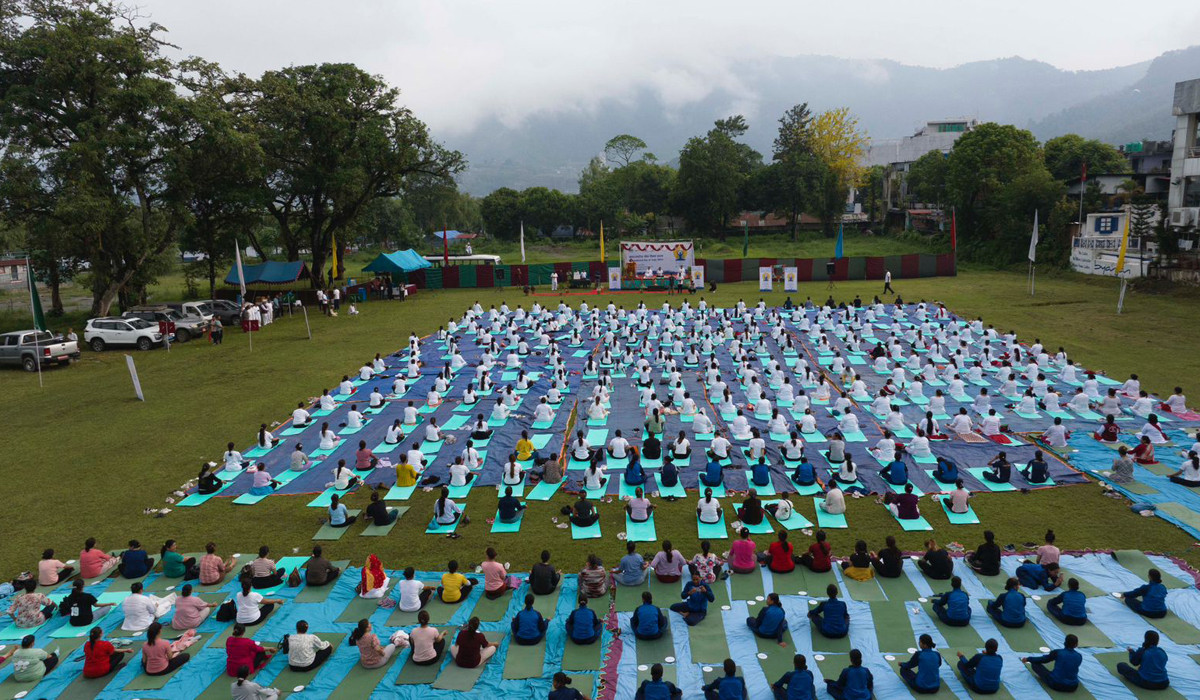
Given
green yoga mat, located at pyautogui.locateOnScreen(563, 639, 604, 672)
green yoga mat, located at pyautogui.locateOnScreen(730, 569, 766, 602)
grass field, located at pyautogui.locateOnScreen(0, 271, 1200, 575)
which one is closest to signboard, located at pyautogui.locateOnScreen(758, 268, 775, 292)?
grass field, located at pyautogui.locateOnScreen(0, 271, 1200, 575)

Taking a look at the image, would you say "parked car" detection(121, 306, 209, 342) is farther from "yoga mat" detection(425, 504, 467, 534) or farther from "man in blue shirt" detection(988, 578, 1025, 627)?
"man in blue shirt" detection(988, 578, 1025, 627)

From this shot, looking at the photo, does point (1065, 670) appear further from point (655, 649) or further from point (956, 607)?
point (655, 649)

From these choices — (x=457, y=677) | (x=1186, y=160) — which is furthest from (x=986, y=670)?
(x=1186, y=160)

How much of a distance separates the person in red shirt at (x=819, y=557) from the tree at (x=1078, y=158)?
61.0 m

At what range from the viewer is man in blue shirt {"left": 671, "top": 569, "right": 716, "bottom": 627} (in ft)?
29.7

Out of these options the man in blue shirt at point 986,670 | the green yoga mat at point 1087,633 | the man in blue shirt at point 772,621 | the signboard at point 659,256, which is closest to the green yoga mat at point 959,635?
the man in blue shirt at point 986,670

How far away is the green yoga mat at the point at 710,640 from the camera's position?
8.41 meters

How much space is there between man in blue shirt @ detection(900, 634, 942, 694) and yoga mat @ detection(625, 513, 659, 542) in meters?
4.61

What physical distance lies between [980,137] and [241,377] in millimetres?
54843

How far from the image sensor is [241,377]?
75.7 ft

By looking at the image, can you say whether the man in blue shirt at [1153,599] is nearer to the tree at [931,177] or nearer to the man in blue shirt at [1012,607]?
the man in blue shirt at [1012,607]

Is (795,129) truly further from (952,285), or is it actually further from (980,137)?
(952,285)

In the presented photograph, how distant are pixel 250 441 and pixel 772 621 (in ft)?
44.5

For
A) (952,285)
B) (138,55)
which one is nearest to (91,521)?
(138,55)
